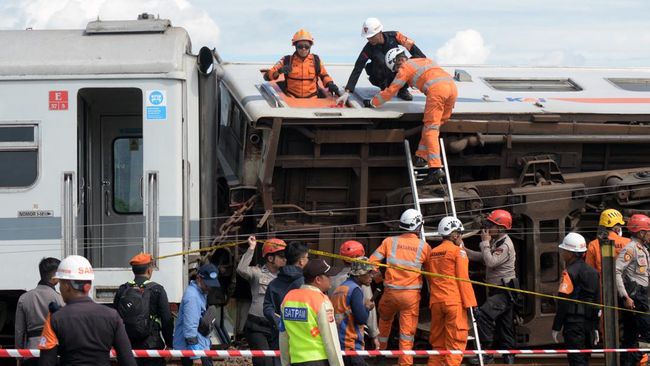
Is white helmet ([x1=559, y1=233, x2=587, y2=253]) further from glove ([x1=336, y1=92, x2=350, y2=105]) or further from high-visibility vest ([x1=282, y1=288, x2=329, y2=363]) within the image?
high-visibility vest ([x1=282, y1=288, x2=329, y2=363])

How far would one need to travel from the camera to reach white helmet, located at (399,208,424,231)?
31.8 ft

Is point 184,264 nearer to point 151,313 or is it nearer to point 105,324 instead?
point 151,313

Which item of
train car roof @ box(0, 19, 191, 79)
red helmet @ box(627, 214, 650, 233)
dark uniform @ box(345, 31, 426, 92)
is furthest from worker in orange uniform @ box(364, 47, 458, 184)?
train car roof @ box(0, 19, 191, 79)

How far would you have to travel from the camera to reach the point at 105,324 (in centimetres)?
635

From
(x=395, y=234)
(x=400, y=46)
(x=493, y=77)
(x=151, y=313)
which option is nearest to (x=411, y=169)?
(x=395, y=234)

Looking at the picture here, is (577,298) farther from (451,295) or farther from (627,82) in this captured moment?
(627,82)

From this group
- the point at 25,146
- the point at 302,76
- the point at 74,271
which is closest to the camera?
the point at 74,271

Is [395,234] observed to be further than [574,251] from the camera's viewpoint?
Yes

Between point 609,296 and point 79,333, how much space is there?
545 centimetres

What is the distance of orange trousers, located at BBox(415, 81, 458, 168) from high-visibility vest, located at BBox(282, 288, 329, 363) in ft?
10.9

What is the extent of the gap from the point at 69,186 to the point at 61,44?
4.78 ft

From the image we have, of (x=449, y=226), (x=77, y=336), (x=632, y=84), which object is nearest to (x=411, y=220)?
(x=449, y=226)

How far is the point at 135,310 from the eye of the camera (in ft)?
27.6

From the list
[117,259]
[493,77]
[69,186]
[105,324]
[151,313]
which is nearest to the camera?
[105,324]
